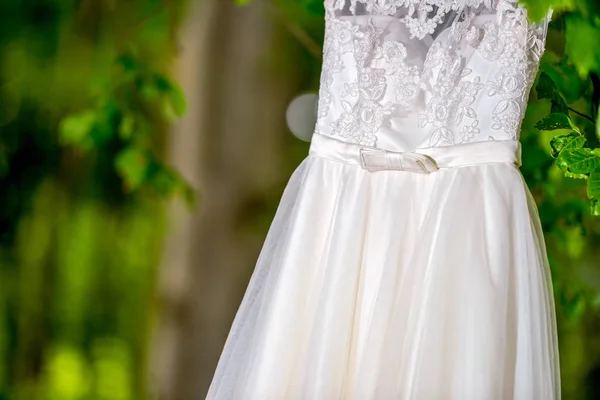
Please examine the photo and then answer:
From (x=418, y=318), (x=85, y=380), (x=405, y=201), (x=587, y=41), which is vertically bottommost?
(x=85, y=380)

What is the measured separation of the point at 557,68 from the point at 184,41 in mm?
738

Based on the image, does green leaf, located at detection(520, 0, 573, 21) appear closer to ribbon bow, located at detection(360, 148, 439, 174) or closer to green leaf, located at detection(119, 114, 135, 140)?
ribbon bow, located at detection(360, 148, 439, 174)

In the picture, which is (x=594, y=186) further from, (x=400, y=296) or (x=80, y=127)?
(x=80, y=127)

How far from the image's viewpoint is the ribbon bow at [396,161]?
28.0 inches

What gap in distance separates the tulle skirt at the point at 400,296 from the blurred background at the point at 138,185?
1.92ft

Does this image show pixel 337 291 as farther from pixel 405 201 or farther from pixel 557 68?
pixel 557 68

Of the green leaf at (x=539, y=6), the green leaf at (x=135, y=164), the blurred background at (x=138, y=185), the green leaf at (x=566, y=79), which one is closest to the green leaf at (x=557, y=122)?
the green leaf at (x=539, y=6)

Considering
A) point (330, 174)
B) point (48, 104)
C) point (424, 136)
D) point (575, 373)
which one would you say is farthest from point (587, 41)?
point (48, 104)

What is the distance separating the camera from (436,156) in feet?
2.36

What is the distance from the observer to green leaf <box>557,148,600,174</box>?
69cm

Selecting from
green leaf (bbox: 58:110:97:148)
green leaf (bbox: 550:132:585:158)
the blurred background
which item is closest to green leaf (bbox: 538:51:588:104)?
green leaf (bbox: 550:132:585:158)

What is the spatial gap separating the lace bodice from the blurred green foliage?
603 mm

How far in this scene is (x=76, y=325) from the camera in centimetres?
134

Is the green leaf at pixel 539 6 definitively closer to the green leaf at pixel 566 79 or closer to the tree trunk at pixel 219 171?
the green leaf at pixel 566 79
